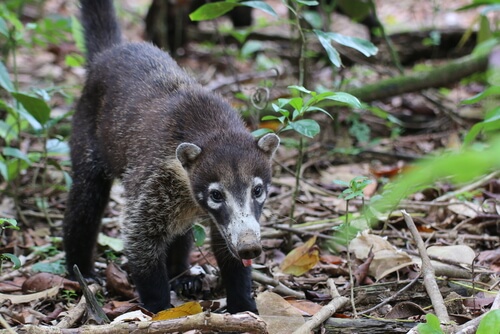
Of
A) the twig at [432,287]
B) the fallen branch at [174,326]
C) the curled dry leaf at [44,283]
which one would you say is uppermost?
the fallen branch at [174,326]

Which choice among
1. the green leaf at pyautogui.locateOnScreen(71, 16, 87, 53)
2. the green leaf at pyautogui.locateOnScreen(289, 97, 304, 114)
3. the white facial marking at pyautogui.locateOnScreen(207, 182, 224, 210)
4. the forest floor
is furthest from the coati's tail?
the green leaf at pyautogui.locateOnScreen(289, 97, 304, 114)

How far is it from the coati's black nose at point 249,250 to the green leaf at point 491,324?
1.32 meters

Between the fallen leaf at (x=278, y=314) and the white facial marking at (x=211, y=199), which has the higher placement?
the white facial marking at (x=211, y=199)

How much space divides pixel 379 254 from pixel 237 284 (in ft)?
3.36

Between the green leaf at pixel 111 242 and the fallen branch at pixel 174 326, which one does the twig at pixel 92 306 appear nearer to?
the fallen branch at pixel 174 326

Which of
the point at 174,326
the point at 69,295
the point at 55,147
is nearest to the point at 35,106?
the point at 55,147

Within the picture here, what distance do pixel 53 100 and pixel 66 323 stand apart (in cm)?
631

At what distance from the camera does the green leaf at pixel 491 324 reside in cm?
261

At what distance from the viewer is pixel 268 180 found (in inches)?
167

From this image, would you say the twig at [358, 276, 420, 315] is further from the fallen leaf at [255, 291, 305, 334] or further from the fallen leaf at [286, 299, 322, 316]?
the fallen leaf at [255, 291, 305, 334]

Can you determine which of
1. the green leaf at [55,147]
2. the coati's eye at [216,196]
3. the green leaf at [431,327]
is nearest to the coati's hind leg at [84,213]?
the green leaf at [55,147]

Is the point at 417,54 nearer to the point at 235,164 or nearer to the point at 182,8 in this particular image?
the point at 182,8

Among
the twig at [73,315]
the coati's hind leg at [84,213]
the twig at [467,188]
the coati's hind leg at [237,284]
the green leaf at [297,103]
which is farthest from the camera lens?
the twig at [467,188]

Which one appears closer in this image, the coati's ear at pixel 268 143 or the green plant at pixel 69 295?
the coati's ear at pixel 268 143
